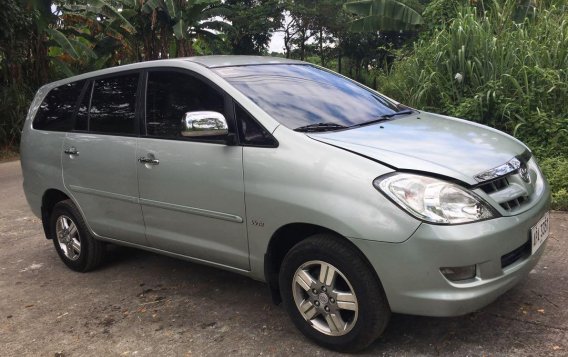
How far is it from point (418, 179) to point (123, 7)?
56.0 feet

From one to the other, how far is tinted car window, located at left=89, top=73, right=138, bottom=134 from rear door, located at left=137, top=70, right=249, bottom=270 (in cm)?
20

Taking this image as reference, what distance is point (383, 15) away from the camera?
15219 mm

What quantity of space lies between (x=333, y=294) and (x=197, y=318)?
119 cm

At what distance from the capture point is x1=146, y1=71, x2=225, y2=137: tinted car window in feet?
11.8

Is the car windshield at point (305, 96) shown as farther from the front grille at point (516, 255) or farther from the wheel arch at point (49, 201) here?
the wheel arch at point (49, 201)

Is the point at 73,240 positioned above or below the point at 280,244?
below

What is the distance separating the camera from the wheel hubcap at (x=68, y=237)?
4.75 metres

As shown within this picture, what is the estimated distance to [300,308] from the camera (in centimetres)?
313

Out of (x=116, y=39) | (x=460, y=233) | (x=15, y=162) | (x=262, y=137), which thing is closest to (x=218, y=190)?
(x=262, y=137)

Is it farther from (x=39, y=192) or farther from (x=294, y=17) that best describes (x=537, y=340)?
(x=294, y=17)

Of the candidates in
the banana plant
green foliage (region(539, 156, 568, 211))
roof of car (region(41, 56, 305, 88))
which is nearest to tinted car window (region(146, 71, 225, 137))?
roof of car (region(41, 56, 305, 88))

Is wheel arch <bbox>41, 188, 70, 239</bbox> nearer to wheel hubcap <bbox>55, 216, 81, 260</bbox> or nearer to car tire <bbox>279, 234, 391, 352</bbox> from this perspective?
wheel hubcap <bbox>55, 216, 81, 260</bbox>

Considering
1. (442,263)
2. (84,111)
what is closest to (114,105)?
(84,111)

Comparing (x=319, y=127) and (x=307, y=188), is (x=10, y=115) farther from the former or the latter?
(x=307, y=188)
